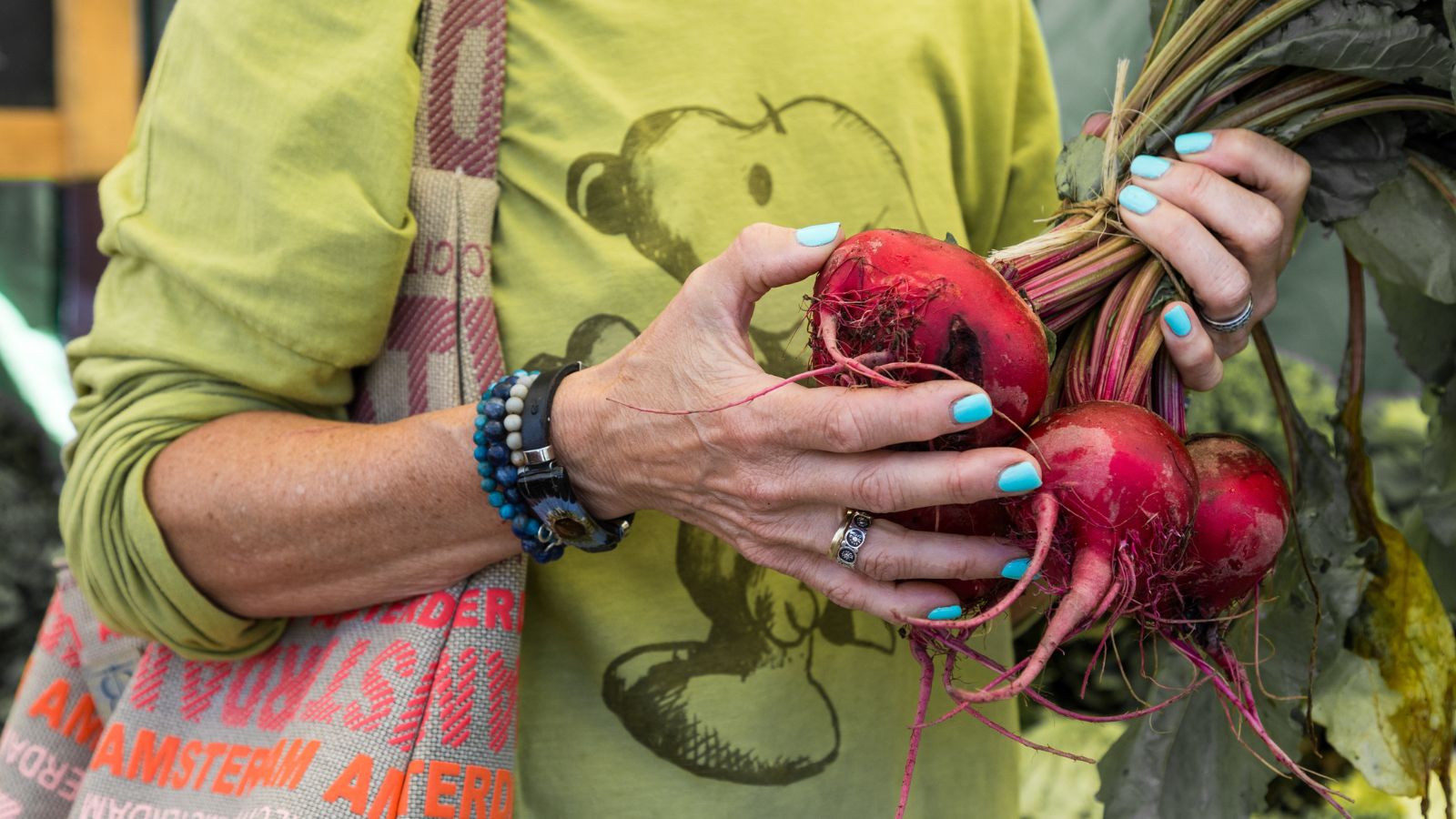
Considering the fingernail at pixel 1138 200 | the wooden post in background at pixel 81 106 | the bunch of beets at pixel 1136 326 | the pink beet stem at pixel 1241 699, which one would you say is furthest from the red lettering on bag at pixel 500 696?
the wooden post in background at pixel 81 106

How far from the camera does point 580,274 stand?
112 centimetres

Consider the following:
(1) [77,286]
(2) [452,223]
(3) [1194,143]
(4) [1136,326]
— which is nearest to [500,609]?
(2) [452,223]

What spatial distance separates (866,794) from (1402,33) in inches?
35.4

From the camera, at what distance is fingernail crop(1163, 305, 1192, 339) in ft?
3.24

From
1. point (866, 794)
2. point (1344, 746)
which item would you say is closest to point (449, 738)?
point (866, 794)

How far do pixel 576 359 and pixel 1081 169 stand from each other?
542 millimetres

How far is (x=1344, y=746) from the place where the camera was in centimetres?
113

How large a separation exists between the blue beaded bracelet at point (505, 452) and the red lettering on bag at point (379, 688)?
162mm

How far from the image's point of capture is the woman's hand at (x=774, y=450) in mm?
793

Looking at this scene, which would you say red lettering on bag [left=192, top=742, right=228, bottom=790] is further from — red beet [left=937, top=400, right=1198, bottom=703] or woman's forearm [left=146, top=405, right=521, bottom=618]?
red beet [left=937, top=400, right=1198, bottom=703]

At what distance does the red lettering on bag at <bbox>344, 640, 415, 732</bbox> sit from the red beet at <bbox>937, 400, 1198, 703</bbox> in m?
0.53

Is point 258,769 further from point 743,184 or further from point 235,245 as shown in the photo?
point 743,184

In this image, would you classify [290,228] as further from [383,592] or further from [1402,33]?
[1402,33]

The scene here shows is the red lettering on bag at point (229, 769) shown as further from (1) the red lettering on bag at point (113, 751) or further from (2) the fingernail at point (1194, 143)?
(2) the fingernail at point (1194, 143)
